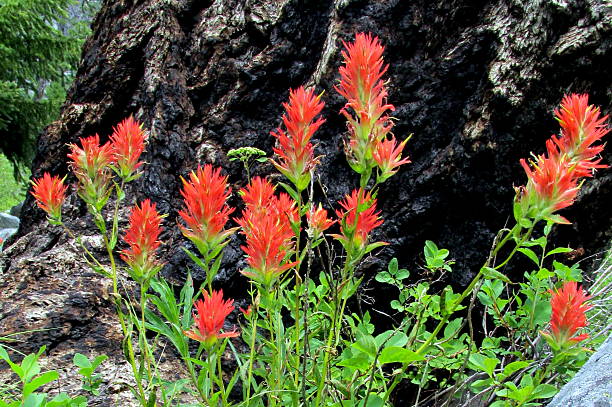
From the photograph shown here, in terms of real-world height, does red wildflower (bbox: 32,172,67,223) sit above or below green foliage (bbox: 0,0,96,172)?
Answer: below

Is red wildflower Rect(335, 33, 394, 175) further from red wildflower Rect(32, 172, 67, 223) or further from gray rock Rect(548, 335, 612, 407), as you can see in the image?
red wildflower Rect(32, 172, 67, 223)

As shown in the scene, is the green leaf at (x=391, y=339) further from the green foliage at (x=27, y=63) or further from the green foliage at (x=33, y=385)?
the green foliage at (x=27, y=63)

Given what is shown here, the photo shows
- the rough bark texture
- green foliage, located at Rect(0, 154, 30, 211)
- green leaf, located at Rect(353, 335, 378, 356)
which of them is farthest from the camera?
green foliage, located at Rect(0, 154, 30, 211)

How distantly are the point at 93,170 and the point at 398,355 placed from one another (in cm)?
98

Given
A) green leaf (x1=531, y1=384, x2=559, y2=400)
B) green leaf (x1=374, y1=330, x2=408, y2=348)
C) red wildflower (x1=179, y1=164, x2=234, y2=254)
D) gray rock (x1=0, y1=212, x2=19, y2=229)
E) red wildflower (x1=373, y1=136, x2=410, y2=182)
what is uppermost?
red wildflower (x1=373, y1=136, x2=410, y2=182)

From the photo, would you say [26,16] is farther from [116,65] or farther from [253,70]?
[253,70]

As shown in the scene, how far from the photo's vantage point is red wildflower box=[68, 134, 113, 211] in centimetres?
145

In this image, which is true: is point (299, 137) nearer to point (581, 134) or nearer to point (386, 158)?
point (386, 158)

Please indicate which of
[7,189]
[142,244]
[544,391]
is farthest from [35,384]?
[7,189]

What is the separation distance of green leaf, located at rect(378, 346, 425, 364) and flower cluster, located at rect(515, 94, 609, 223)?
400mm

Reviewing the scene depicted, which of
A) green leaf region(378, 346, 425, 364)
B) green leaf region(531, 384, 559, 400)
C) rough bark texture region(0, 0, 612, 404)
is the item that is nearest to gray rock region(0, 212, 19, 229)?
rough bark texture region(0, 0, 612, 404)

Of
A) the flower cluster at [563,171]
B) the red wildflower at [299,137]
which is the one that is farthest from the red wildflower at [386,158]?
the flower cluster at [563,171]

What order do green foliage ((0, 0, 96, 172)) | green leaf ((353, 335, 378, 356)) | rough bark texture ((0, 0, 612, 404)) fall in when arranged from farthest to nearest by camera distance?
green foliage ((0, 0, 96, 172)), rough bark texture ((0, 0, 612, 404)), green leaf ((353, 335, 378, 356))

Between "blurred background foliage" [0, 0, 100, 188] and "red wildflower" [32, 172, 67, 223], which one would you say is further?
"blurred background foliage" [0, 0, 100, 188]
